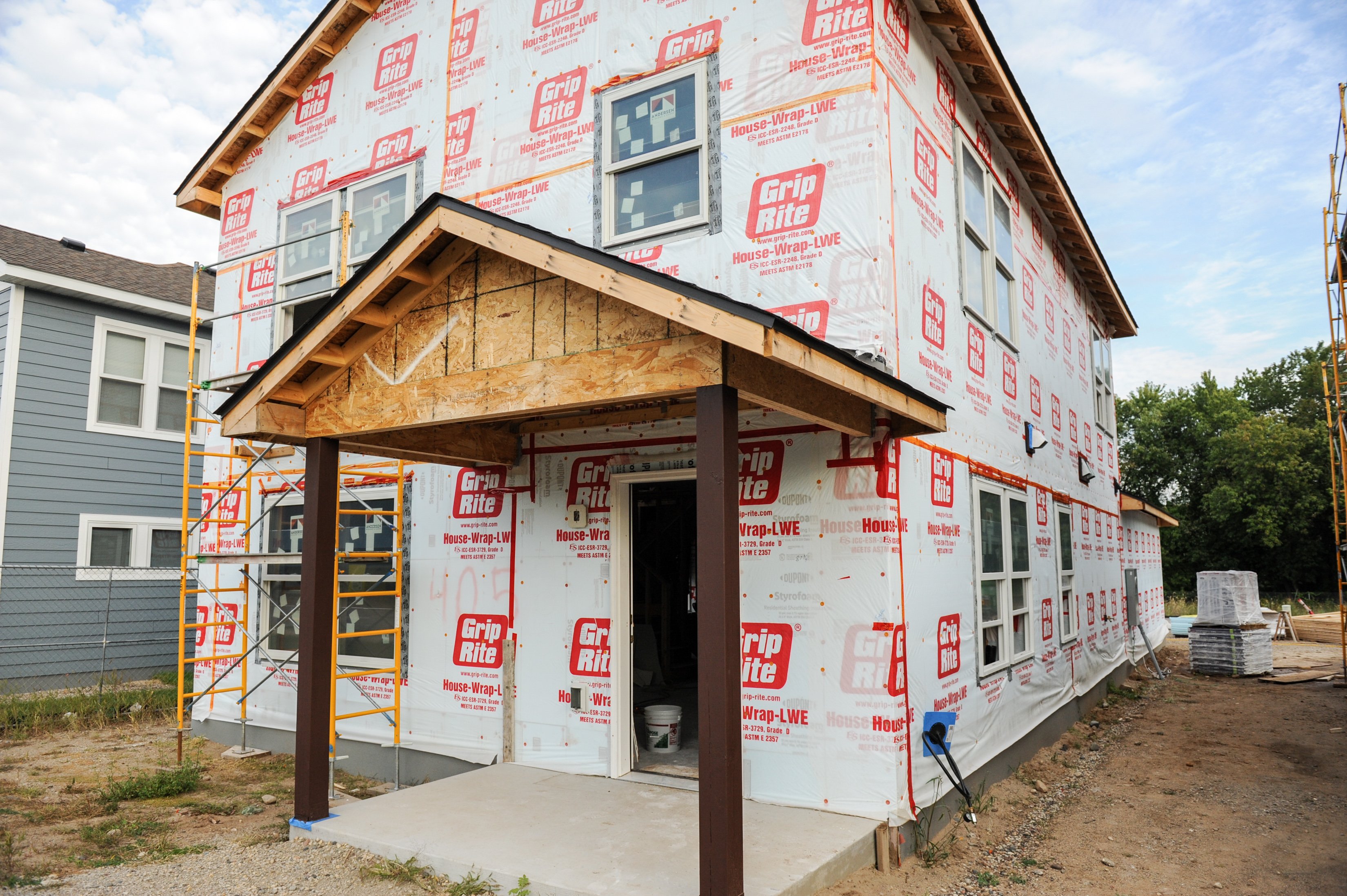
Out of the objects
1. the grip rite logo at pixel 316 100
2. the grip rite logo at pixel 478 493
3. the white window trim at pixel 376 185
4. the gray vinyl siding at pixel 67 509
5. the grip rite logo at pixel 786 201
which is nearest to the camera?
the grip rite logo at pixel 786 201

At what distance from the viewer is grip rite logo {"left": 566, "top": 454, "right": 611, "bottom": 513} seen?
280 inches

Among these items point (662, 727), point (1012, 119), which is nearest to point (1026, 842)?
point (662, 727)

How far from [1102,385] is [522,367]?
13.8m

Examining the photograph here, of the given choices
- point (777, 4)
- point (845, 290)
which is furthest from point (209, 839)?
point (777, 4)

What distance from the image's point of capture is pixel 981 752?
720cm

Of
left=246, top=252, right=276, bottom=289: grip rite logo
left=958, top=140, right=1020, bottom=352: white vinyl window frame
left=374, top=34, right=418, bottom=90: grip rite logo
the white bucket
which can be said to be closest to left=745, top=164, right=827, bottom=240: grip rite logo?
left=958, top=140, right=1020, bottom=352: white vinyl window frame

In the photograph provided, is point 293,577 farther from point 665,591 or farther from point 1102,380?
point 1102,380

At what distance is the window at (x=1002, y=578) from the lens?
7.68 metres

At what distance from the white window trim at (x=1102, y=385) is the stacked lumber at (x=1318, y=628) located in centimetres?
1163

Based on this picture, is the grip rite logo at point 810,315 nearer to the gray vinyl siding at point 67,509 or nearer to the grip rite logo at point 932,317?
the grip rite logo at point 932,317

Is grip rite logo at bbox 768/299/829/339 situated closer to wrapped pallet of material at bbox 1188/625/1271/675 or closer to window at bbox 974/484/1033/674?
window at bbox 974/484/1033/674

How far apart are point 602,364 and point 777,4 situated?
3847mm

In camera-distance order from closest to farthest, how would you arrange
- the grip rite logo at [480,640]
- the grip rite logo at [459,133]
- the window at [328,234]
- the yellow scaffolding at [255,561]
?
the grip rite logo at [480,640] < the yellow scaffolding at [255,561] < the grip rite logo at [459,133] < the window at [328,234]

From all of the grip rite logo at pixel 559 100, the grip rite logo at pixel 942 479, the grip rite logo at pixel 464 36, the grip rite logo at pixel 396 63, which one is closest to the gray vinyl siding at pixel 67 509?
the grip rite logo at pixel 396 63
